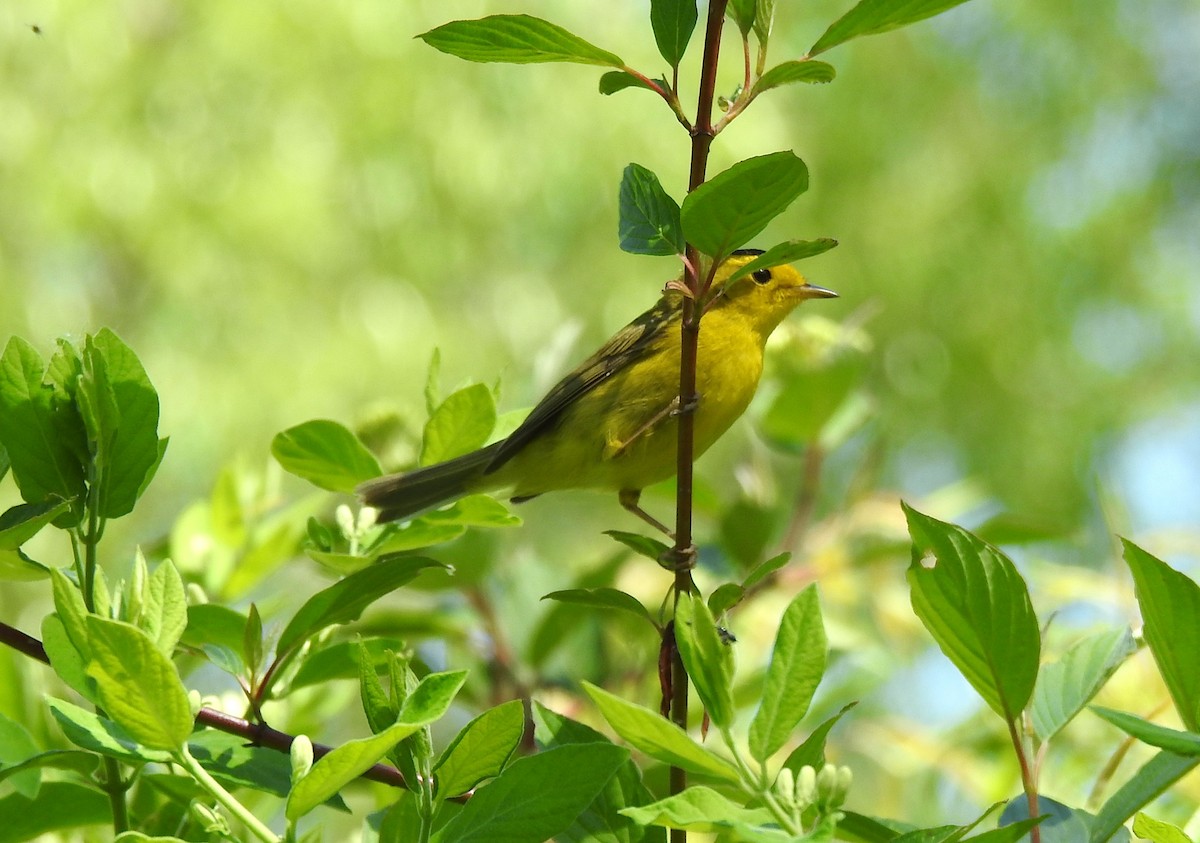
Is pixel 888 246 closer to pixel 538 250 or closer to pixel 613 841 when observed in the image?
pixel 538 250

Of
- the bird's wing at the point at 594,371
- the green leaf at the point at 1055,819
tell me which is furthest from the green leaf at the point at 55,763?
the bird's wing at the point at 594,371

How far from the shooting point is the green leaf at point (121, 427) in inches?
43.3

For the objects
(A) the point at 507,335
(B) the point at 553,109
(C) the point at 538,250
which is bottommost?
(A) the point at 507,335

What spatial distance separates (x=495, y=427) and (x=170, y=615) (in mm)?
576

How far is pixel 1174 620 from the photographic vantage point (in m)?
1.00

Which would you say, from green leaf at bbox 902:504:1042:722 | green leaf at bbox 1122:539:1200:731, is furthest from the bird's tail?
green leaf at bbox 1122:539:1200:731

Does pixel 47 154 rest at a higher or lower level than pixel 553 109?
lower

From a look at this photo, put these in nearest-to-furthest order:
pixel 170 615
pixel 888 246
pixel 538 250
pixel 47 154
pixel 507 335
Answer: pixel 170 615, pixel 47 154, pixel 507 335, pixel 538 250, pixel 888 246

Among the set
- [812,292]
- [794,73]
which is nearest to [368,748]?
[794,73]

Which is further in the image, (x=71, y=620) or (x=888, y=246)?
(x=888, y=246)

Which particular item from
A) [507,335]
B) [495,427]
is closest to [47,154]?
[507,335]

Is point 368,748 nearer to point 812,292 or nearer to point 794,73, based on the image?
point 794,73

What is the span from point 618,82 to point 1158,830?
0.74m

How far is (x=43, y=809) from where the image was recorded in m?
1.20
